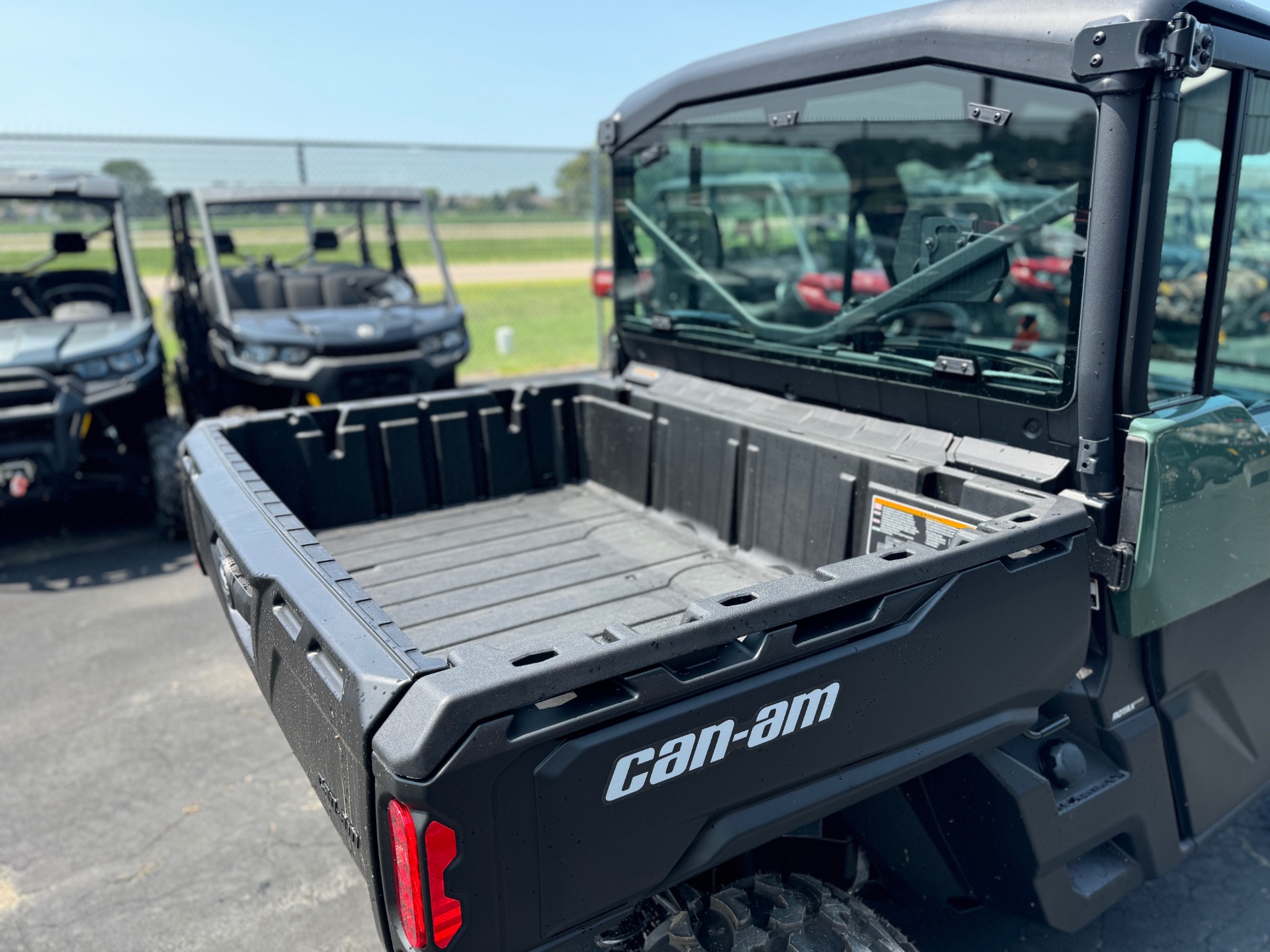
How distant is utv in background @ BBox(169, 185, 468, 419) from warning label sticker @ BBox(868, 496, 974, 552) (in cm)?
454

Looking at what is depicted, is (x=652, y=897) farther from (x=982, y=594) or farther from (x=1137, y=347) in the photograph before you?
(x=1137, y=347)

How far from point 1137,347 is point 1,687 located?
4.26 metres

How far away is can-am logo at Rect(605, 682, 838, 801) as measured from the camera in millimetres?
1344

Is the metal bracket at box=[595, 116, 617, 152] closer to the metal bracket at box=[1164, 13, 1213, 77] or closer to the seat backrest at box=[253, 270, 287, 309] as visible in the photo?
the metal bracket at box=[1164, 13, 1213, 77]

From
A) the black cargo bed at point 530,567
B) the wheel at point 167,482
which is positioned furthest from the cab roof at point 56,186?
the black cargo bed at point 530,567

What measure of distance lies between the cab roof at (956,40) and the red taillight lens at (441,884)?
175cm

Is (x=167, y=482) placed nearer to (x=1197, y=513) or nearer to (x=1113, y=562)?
(x=1113, y=562)

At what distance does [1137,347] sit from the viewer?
1.87m

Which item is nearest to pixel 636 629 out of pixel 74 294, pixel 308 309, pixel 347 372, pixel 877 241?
pixel 877 241

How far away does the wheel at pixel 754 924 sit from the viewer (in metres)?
1.61

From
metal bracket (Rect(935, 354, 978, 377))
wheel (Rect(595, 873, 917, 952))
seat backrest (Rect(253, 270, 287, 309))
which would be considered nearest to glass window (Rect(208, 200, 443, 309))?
seat backrest (Rect(253, 270, 287, 309))

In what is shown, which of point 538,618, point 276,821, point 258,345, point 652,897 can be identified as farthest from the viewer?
point 258,345

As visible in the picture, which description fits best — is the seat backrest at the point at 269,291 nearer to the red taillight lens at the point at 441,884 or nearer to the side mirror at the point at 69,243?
the side mirror at the point at 69,243

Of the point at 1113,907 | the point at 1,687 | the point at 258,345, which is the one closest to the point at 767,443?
the point at 1113,907
